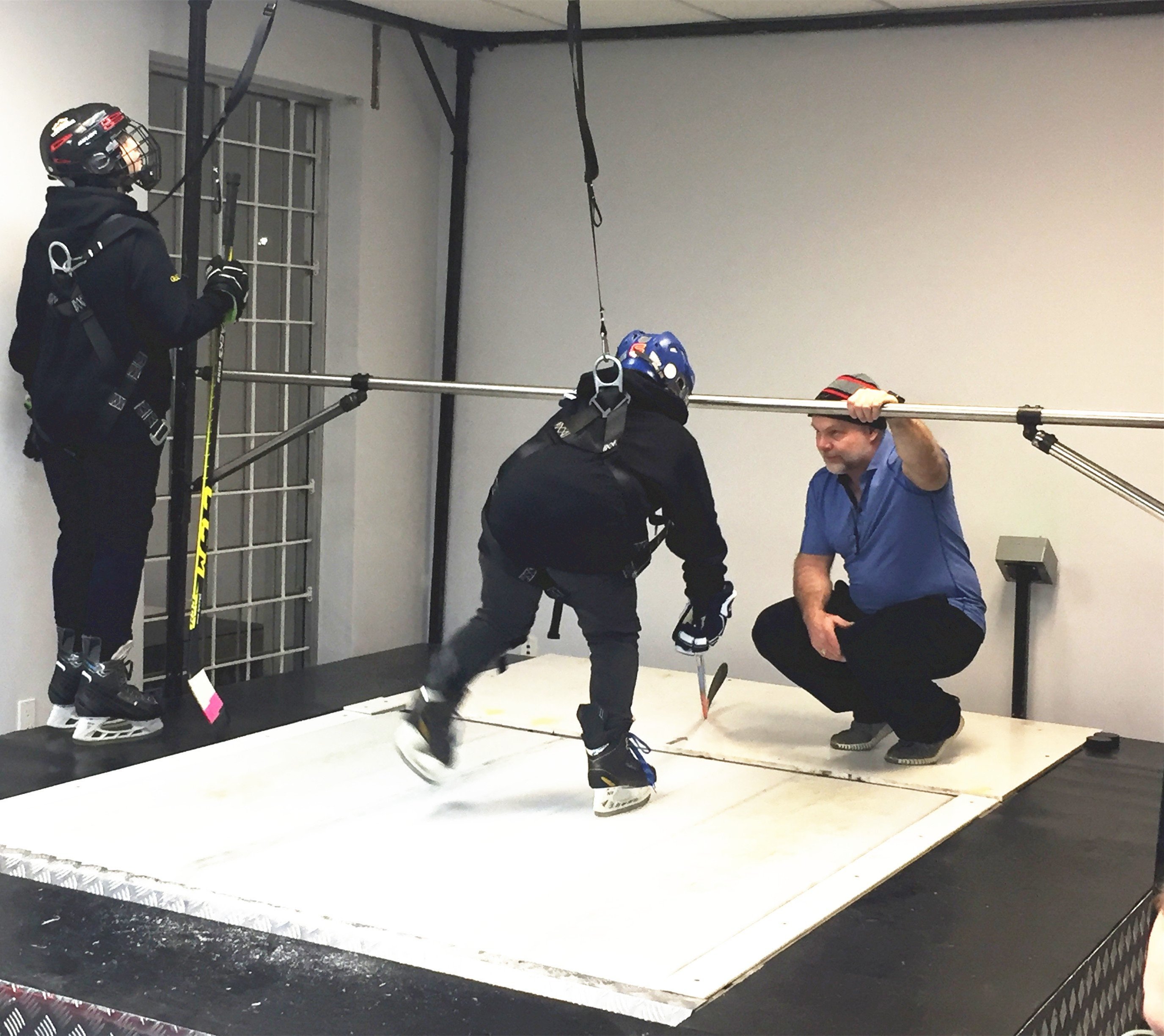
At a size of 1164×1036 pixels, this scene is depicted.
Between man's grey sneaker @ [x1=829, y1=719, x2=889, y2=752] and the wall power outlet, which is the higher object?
man's grey sneaker @ [x1=829, y1=719, x2=889, y2=752]

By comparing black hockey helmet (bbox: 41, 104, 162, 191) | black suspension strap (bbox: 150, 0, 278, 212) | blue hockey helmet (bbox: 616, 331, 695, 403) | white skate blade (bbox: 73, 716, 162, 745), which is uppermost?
black suspension strap (bbox: 150, 0, 278, 212)

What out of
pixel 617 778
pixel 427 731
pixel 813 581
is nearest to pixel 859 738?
pixel 813 581

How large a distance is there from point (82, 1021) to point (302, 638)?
3.26 m

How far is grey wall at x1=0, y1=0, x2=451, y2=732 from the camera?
426cm

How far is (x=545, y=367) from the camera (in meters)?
5.64

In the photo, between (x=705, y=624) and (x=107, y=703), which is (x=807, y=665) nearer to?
(x=705, y=624)

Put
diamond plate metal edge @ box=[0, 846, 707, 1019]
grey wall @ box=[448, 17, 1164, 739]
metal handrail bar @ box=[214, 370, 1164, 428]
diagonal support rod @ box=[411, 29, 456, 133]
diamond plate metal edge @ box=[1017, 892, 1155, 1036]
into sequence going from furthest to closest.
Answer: diagonal support rod @ box=[411, 29, 456, 133] < grey wall @ box=[448, 17, 1164, 739] < metal handrail bar @ box=[214, 370, 1164, 428] < diamond plate metal edge @ box=[1017, 892, 1155, 1036] < diamond plate metal edge @ box=[0, 846, 707, 1019]

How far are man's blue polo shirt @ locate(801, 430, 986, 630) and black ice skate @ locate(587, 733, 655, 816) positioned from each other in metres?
0.85

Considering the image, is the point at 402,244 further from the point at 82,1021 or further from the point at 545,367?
the point at 82,1021

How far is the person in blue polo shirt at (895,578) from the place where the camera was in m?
3.86

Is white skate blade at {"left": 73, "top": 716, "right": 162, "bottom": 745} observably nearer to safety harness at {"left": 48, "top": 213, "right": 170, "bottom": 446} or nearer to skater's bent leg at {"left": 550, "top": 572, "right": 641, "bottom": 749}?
safety harness at {"left": 48, "top": 213, "right": 170, "bottom": 446}

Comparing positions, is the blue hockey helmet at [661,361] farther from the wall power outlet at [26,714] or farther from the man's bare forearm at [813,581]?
the wall power outlet at [26,714]

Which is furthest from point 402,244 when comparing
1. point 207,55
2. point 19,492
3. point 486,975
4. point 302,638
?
point 486,975

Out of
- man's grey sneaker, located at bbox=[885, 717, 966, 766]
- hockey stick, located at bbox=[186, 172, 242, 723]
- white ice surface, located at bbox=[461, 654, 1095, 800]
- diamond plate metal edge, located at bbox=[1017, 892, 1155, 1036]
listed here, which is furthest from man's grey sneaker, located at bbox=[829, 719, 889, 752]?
hockey stick, located at bbox=[186, 172, 242, 723]
